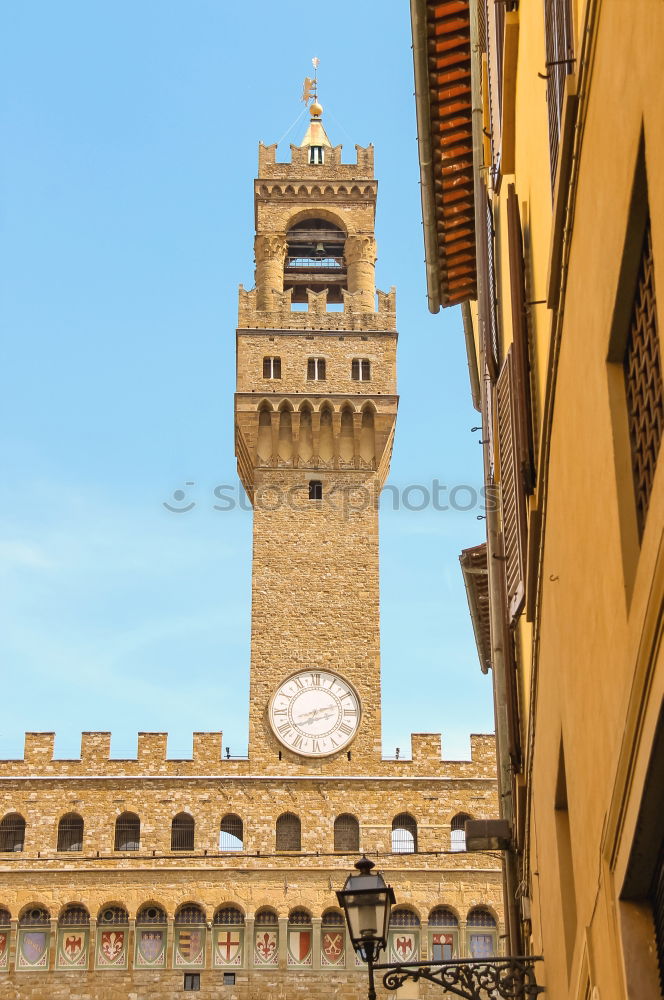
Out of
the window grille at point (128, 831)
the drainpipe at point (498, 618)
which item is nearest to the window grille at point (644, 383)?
the drainpipe at point (498, 618)

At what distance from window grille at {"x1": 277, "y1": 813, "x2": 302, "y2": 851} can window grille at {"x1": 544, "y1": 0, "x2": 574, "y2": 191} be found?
27.5 meters

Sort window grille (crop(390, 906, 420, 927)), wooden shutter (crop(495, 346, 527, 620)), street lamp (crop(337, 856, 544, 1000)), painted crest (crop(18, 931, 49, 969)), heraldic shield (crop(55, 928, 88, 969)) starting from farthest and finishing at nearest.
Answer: window grille (crop(390, 906, 420, 927)) → heraldic shield (crop(55, 928, 88, 969)) → painted crest (crop(18, 931, 49, 969)) → street lamp (crop(337, 856, 544, 1000)) → wooden shutter (crop(495, 346, 527, 620))

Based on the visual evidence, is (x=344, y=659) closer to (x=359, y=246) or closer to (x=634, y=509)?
(x=359, y=246)

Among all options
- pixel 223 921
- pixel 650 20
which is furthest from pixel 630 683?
pixel 223 921

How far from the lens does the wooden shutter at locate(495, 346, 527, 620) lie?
8.33m

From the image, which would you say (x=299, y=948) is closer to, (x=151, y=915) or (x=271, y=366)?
(x=151, y=915)

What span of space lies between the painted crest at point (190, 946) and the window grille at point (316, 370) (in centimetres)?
1301

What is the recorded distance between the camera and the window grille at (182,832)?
3259cm

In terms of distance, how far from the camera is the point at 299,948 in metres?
31.3

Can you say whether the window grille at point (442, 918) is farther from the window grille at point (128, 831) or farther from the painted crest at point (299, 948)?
the window grille at point (128, 831)

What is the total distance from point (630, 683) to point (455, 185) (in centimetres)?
1330

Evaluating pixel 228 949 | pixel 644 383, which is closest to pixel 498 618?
Answer: pixel 644 383

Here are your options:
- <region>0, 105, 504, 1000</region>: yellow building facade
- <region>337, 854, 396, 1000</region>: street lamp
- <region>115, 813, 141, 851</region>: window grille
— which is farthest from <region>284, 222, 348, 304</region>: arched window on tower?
<region>337, 854, 396, 1000</region>: street lamp

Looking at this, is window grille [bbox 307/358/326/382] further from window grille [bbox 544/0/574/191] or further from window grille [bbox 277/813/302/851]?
window grille [bbox 544/0/574/191]
